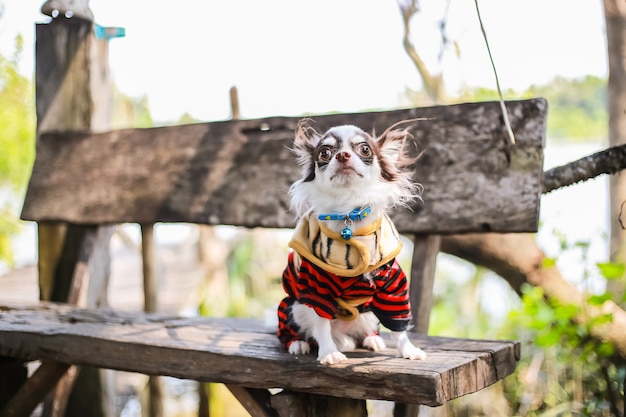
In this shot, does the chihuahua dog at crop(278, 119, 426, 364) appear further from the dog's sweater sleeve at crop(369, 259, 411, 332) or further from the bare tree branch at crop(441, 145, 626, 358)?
the bare tree branch at crop(441, 145, 626, 358)

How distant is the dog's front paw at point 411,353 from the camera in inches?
67.4

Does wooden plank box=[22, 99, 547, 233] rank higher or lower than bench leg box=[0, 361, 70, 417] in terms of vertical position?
higher

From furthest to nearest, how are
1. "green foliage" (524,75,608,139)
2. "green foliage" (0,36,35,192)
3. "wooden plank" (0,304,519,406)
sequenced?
"green foliage" (524,75,608,139) → "green foliage" (0,36,35,192) → "wooden plank" (0,304,519,406)

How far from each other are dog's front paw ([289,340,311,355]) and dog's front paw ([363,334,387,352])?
160 mm

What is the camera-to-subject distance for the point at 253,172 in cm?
275

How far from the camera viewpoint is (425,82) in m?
3.84

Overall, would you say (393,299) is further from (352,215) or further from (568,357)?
(568,357)

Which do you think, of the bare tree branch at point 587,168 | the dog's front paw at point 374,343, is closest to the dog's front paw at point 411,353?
the dog's front paw at point 374,343

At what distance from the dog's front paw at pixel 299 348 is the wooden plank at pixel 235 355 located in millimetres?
33

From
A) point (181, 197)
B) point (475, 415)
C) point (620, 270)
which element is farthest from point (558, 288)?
point (181, 197)

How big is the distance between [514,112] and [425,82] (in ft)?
5.23

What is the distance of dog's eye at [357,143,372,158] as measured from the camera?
171 centimetres

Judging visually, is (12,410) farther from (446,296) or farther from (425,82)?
(446,296)

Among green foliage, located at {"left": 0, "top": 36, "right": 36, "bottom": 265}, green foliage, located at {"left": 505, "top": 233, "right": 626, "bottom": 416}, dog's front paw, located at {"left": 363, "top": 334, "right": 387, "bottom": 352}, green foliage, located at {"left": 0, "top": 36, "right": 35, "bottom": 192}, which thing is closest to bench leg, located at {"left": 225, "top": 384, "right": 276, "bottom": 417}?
dog's front paw, located at {"left": 363, "top": 334, "right": 387, "bottom": 352}
